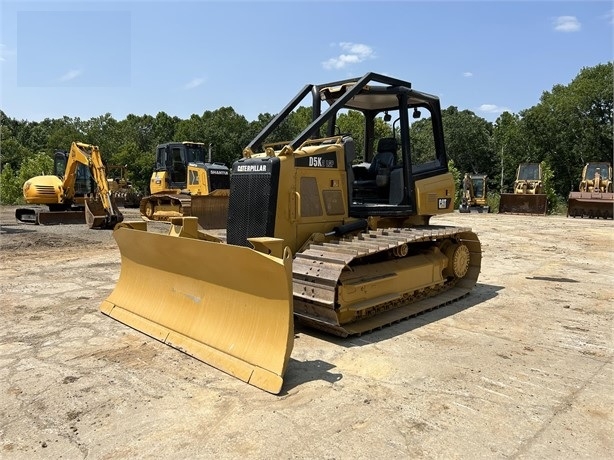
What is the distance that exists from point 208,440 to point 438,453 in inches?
56.2

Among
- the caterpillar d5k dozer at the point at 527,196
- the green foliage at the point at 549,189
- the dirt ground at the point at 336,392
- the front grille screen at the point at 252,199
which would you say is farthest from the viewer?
the green foliage at the point at 549,189

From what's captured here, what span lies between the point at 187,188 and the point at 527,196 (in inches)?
732

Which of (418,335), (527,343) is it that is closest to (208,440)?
(418,335)

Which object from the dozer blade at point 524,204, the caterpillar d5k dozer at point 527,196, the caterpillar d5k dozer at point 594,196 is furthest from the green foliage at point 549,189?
the dozer blade at point 524,204

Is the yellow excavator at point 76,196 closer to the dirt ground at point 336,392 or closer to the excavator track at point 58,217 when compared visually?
the excavator track at point 58,217

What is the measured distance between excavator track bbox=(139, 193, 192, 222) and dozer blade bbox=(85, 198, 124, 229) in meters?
2.09

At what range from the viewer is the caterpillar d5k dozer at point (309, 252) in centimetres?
424

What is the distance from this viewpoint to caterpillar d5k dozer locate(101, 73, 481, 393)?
424 cm

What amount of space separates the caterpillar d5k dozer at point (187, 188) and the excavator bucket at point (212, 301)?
8938mm

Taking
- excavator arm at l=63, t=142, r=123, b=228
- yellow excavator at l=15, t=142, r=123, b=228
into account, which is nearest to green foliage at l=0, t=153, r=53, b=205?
yellow excavator at l=15, t=142, r=123, b=228

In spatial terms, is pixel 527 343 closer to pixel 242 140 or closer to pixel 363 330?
pixel 363 330

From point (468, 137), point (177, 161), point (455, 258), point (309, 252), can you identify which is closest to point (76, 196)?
point (177, 161)

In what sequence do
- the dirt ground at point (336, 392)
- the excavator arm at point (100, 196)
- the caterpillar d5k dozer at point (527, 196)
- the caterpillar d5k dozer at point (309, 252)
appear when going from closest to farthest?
the dirt ground at point (336, 392) < the caterpillar d5k dozer at point (309, 252) < the excavator arm at point (100, 196) < the caterpillar d5k dozer at point (527, 196)

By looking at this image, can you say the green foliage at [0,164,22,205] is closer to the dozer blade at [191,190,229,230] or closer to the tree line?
the tree line
